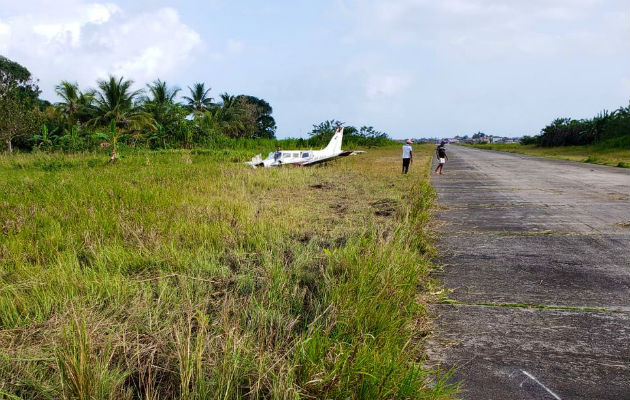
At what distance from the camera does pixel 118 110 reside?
126 ft

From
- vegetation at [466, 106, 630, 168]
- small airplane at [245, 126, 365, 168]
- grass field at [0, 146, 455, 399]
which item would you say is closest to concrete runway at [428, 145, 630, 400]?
grass field at [0, 146, 455, 399]

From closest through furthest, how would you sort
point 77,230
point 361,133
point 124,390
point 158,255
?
1. point 124,390
2. point 158,255
3. point 77,230
4. point 361,133

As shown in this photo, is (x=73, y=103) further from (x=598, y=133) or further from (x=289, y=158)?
(x=598, y=133)

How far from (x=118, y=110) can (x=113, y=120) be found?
19238 millimetres

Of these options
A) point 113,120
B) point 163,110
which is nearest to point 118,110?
point 163,110

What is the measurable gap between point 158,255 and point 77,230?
1.78m

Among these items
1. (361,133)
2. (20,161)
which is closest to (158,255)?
(20,161)

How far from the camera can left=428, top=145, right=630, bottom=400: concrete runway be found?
8.02ft

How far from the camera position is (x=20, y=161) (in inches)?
723

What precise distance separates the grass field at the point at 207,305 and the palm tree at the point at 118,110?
3395cm

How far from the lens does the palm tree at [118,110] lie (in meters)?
38.1

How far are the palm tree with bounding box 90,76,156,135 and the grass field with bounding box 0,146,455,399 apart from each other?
3395cm

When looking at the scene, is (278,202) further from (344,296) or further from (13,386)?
(13,386)

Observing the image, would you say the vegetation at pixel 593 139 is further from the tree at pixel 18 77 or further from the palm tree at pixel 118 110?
the tree at pixel 18 77
